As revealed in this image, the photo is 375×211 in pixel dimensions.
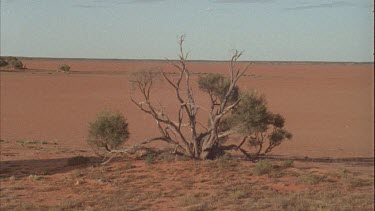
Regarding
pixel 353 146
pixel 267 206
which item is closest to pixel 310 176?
pixel 267 206

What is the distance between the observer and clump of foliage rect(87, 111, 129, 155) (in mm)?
19188

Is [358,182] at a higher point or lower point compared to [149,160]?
lower

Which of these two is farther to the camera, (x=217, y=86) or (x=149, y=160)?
(x=217, y=86)

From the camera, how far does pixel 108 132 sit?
62.8ft

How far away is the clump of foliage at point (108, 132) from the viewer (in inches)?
755

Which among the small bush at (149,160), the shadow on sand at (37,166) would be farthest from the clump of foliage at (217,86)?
the shadow on sand at (37,166)

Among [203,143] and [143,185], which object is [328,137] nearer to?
[203,143]

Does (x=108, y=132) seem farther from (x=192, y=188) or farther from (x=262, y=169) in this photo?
(x=262, y=169)

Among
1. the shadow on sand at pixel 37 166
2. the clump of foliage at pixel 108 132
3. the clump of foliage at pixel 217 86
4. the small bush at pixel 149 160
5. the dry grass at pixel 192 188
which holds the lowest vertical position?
the dry grass at pixel 192 188

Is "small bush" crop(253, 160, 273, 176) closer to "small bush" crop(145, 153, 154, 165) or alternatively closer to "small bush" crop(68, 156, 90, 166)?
"small bush" crop(145, 153, 154, 165)

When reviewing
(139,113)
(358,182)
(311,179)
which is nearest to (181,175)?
(311,179)

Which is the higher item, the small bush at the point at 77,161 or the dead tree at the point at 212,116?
the dead tree at the point at 212,116

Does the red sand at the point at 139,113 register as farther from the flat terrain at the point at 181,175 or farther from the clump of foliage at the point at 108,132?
the clump of foliage at the point at 108,132

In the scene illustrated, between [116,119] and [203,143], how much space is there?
3.45 metres
